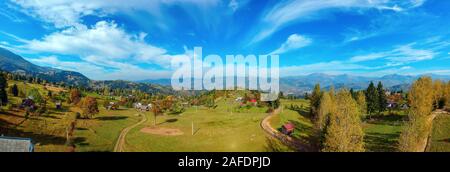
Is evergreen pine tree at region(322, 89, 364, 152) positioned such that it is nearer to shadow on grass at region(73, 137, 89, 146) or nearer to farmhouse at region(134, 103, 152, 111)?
shadow on grass at region(73, 137, 89, 146)

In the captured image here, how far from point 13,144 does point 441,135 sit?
250ft

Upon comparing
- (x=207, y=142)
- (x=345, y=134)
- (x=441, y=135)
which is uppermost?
(x=345, y=134)

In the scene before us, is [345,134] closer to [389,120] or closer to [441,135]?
[441,135]

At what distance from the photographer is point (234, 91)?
165 meters

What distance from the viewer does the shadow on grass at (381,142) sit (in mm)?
49097

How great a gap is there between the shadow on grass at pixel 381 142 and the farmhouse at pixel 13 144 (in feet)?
170

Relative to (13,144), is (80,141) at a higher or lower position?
lower

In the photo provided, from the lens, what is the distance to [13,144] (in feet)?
105

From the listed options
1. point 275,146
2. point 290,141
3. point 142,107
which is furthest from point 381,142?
point 142,107
